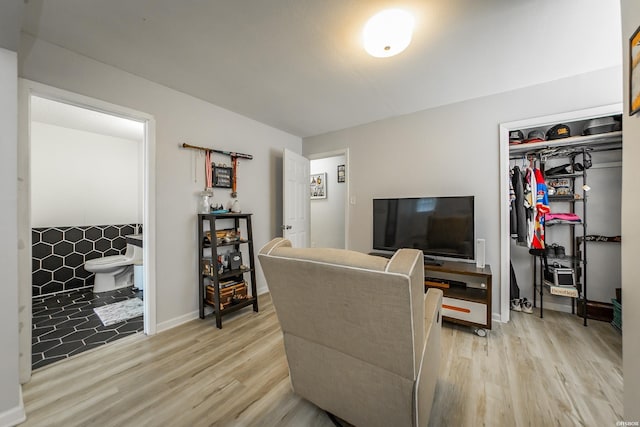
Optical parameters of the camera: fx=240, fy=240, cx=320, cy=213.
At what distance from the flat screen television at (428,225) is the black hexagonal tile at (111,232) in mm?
4180

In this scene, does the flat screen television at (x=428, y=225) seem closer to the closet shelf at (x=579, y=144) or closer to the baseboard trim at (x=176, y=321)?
the closet shelf at (x=579, y=144)

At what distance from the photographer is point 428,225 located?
104 inches

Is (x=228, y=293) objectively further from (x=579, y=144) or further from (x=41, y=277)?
(x=579, y=144)

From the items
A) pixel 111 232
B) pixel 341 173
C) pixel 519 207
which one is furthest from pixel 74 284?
pixel 519 207

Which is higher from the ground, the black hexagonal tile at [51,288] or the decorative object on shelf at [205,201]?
the decorative object on shelf at [205,201]

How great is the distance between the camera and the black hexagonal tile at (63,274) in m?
3.39

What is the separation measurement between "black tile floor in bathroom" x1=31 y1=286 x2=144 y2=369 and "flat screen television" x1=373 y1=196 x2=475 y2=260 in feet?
9.28

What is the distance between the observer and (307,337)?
4.08 ft

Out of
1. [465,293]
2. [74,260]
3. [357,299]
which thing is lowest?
[465,293]

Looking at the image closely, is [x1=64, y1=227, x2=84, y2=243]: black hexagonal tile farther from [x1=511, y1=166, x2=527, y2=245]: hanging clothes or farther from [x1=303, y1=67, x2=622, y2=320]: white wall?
[x1=511, y1=166, x2=527, y2=245]: hanging clothes

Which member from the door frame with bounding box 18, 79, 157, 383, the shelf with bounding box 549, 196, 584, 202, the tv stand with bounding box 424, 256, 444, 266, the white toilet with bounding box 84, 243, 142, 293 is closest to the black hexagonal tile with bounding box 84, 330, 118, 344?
the door frame with bounding box 18, 79, 157, 383

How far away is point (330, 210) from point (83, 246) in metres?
3.99

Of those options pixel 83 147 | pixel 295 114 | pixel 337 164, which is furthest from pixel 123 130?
pixel 337 164

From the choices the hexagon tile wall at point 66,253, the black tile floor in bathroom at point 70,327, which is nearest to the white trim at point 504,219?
the black tile floor in bathroom at point 70,327
